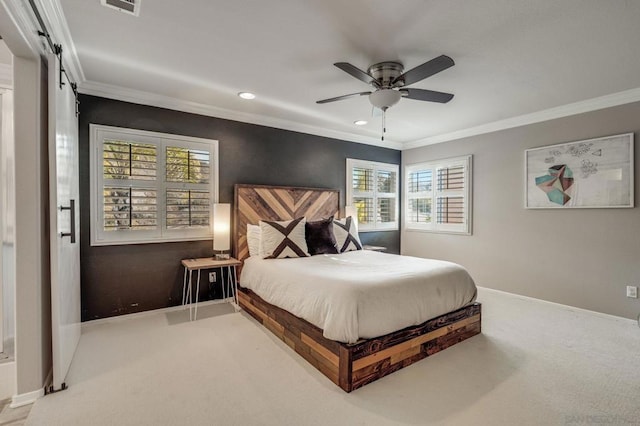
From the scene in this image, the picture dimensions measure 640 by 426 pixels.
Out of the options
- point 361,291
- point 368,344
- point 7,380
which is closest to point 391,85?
point 361,291

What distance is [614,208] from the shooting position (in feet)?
11.3

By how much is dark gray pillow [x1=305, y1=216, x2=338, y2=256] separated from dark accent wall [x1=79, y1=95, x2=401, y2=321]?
38.4 inches

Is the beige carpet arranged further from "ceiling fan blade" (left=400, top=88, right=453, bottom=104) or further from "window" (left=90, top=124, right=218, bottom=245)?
"ceiling fan blade" (left=400, top=88, right=453, bottom=104)

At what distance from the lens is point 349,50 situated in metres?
2.46

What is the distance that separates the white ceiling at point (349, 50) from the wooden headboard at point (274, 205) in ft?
3.77

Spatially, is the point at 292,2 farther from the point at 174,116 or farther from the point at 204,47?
the point at 174,116

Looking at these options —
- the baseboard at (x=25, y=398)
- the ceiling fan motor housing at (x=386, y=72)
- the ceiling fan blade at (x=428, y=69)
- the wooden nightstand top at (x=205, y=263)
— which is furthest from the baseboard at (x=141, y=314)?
the ceiling fan blade at (x=428, y=69)

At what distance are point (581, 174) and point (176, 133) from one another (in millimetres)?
5022

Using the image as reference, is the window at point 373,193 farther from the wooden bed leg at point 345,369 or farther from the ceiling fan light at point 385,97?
the wooden bed leg at point 345,369

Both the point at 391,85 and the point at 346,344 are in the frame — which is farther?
the point at 391,85

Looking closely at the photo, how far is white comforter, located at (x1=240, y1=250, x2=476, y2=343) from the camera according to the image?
2.16 metres

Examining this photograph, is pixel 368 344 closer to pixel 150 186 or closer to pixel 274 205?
pixel 274 205

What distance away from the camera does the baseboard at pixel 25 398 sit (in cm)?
187

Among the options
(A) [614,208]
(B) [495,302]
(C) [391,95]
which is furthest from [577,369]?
(C) [391,95]
